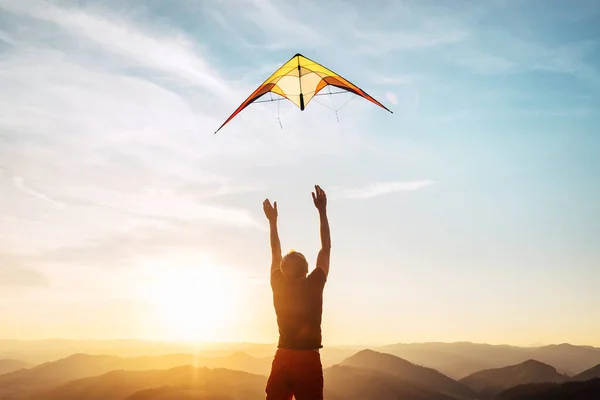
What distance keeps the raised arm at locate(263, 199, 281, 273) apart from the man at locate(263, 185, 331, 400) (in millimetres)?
627

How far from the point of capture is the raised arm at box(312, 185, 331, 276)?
237 inches

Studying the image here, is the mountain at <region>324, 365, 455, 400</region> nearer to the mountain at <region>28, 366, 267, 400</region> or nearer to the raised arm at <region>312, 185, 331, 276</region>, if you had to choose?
the mountain at <region>28, 366, 267, 400</region>

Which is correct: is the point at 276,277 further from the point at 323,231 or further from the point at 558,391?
the point at 558,391

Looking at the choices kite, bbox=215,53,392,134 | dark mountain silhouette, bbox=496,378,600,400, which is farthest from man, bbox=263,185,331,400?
dark mountain silhouette, bbox=496,378,600,400

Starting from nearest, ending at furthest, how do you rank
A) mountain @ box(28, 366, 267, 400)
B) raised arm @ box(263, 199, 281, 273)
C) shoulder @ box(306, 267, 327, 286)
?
1. shoulder @ box(306, 267, 327, 286)
2. raised arm @ box(263, 199, 281, 273)
3. mountain @ box(28, 366, 267, 400)

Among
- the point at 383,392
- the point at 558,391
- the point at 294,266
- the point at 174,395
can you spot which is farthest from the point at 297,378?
the point at 383,392

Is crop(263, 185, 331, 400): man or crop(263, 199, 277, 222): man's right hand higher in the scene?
crop(263, 199, 277, 222): man's right hand

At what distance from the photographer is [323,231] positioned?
6.29m

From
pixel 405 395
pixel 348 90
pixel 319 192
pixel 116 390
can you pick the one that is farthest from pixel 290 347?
pixel 116 390

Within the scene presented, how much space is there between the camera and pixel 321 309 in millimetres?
5680

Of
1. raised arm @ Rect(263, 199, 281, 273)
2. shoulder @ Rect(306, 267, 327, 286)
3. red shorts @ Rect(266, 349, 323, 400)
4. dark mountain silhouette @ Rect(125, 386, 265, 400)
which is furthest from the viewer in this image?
dark mountain silhouette @ Rect(125, 386, 265, 400)

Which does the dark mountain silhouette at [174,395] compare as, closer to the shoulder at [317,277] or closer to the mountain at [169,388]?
the mountain at [169,388]

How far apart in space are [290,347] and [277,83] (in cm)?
1036

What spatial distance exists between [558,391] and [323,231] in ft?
578
